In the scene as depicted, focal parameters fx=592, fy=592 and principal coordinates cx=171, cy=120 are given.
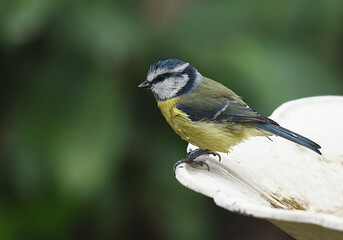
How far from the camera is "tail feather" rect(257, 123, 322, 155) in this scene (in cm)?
207

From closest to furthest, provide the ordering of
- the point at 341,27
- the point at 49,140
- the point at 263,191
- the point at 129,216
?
the point at 263,191 → the point at 49,140 → the point at 129,216 → the point at 341,27

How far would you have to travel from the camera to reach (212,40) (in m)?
4.30

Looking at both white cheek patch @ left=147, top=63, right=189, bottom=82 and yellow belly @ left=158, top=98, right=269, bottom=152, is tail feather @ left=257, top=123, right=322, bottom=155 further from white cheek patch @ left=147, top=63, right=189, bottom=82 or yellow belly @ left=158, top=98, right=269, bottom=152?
white cheek patch @ left=147, top=63, right=189, bottom=82

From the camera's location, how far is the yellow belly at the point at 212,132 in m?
2.34

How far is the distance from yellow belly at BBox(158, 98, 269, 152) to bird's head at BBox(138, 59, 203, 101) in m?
0.11

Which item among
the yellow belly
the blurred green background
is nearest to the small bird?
Result: the yellow belly

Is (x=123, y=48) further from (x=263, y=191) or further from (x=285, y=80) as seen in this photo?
(x=263, y=191)

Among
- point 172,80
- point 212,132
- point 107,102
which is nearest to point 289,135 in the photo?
point 212,132

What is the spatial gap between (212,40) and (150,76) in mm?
1848

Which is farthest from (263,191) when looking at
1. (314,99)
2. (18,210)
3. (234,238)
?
(234,238)

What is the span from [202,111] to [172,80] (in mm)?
204

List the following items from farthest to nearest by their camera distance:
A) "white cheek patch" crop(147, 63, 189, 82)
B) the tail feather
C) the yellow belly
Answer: "white cheek patch" crop(147, 63, 189, 82)
the yellow belly
the tail feather

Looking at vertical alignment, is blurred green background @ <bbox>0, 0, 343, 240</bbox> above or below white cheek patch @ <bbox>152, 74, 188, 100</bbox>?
below

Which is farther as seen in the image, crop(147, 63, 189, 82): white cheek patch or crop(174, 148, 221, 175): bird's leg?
crop(147, 63, 189, 82): white cheek patch
